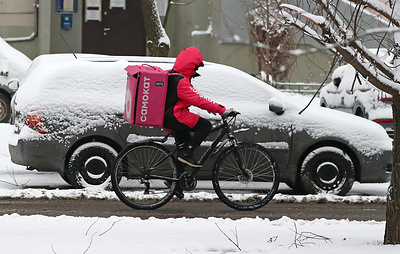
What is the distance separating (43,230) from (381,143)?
5035mm

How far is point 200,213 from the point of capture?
890 cm

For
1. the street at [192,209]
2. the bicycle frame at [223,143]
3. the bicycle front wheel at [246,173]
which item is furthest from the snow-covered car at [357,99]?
the bicycle frame at [223,143]

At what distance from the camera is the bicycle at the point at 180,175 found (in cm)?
892

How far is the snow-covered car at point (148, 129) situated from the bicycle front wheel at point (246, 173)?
85 cm

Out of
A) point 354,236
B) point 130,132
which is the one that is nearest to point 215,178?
point 130,132

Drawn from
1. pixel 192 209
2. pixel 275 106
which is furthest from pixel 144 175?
pixel 275 106

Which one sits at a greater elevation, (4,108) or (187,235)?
(187,235)

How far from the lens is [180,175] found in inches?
353

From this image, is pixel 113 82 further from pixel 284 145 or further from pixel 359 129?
pixel 359 129

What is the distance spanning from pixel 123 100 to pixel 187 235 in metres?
3.71

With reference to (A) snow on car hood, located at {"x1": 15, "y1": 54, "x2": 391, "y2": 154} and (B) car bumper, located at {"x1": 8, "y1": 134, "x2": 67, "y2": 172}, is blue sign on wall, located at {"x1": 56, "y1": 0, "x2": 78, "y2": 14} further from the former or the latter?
(B) car bumper, located at {"x1": 8, "y1": 134, "x2": 67, "y2": 172}

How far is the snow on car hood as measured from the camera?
1025cm

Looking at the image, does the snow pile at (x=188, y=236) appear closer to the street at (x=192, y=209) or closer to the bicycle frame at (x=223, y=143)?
the street at (x=192, y=209)

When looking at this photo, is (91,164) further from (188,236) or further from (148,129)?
(188,236)
